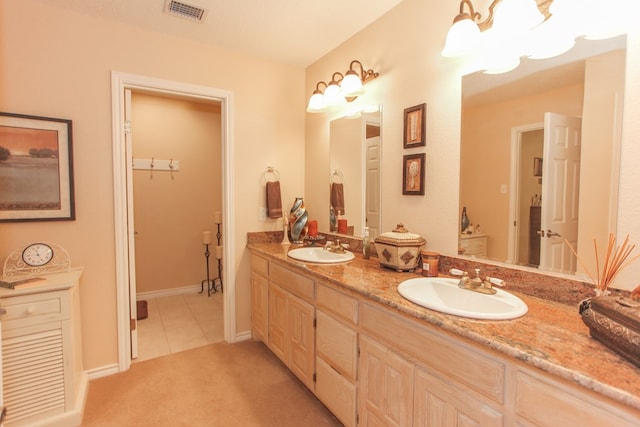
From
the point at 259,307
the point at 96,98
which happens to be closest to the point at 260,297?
the point at 259,307

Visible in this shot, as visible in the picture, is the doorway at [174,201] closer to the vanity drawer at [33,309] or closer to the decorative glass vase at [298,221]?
the decorative glass vase at [298,221]

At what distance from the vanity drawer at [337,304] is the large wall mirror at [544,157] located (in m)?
0.69

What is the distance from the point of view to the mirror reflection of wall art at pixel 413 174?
1860 mm

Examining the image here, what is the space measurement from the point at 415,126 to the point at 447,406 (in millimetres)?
1458

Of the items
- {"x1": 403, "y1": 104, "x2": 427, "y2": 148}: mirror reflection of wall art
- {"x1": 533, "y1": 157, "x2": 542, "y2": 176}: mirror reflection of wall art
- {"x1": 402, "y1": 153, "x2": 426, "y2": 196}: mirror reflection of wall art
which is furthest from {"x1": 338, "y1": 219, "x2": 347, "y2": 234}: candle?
{"x1": 533, "y1": 157, "x2": 542, "y2": 176}: mirror reflection of wall art

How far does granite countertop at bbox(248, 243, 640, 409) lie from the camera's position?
28.3 inches

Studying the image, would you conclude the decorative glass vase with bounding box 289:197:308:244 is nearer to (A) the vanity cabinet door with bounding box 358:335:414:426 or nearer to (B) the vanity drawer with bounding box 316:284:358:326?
(B) the vanity drawer with bounding box 316:284:358:326

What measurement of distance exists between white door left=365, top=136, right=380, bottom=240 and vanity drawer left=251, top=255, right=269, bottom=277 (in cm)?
84

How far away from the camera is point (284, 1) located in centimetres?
196

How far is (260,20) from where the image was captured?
85.6 inches

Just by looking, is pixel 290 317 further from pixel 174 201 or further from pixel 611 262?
pixel 174 201

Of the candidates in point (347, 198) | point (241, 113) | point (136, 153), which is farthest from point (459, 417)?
point (136, 153)

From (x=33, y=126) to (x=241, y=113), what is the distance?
139cm

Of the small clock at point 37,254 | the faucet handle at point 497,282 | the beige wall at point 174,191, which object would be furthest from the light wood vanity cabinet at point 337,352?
the beige wall at point 174,191
